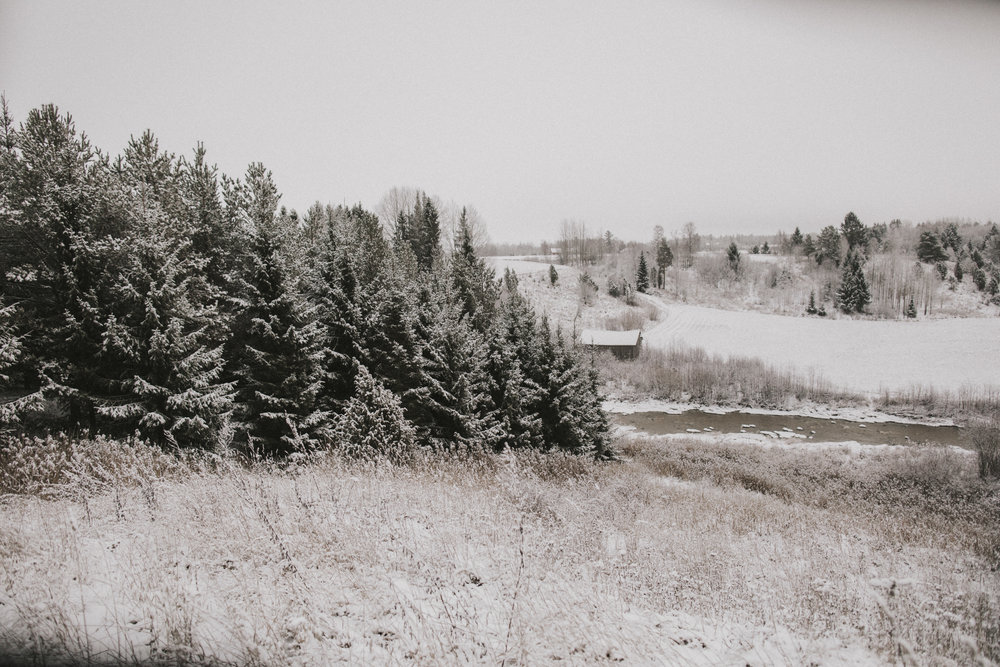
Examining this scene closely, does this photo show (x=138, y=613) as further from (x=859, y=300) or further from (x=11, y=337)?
(x=859, y=300)

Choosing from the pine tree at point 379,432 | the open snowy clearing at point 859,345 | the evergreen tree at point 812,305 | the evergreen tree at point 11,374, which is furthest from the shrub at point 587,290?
the evergreen tree at point 11,374

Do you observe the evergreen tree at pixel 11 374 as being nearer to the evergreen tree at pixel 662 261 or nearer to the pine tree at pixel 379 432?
the pine tree at pixel 379 432

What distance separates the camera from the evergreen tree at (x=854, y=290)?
2552 inches

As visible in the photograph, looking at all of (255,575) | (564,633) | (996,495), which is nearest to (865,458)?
(996,495)

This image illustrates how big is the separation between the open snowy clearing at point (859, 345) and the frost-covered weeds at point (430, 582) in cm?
4478

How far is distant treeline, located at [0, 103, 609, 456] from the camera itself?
10.2 meters

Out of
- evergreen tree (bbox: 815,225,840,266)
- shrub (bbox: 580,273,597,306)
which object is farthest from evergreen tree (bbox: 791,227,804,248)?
shrub (bbox: 580,273,597,306)

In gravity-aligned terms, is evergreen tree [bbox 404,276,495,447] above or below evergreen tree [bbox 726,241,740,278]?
below

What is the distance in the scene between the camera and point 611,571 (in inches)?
186

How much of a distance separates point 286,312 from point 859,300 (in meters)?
82.0

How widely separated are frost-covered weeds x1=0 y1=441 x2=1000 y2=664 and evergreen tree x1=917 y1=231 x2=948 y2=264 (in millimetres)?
101537

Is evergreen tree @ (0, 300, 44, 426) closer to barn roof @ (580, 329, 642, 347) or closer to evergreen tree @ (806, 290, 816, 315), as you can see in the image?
barn roof @ (580, 329, 642, 347)

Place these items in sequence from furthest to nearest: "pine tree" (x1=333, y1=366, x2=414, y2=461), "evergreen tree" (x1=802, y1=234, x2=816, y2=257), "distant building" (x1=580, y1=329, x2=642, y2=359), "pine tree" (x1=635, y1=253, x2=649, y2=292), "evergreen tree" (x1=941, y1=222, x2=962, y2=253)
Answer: "evergreen tree" (x1=802, y1=234, x2=816, y2=257) < "pine tree" (x1=635, y1=253, x2=649, y2=292) < "evergreen tree" (x1=941, y1=222, x2=962, y2=253) < "distant building" (x1=580, y1=329, x2=642, y2=359) < "pine tree" (x1=333, y1=366, x2=414, y2=461)

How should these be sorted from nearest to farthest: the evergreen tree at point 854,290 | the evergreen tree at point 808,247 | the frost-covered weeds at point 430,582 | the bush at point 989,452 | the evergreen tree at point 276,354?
the frost-covered weeds at point 430,582
the evergreen tree at point 276,354
the bush at point 989,452
the evergreen tree at point 854,290
the evergreen tree at point 808,247
